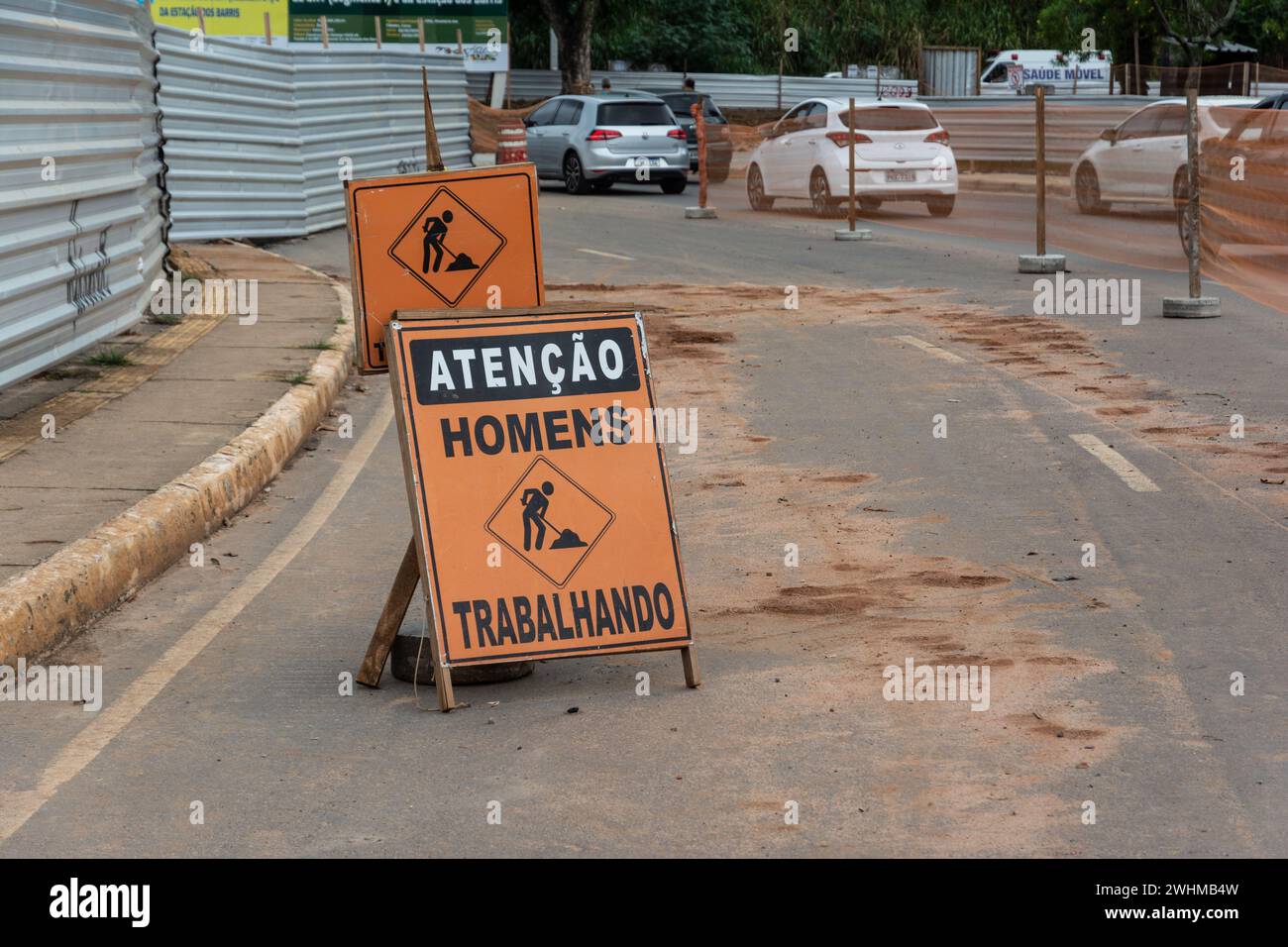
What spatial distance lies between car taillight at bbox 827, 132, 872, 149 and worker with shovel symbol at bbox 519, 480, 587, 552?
19308 mm

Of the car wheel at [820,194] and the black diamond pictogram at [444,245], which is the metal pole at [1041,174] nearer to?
the car wheel at [820,194]

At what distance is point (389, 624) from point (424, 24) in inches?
1850

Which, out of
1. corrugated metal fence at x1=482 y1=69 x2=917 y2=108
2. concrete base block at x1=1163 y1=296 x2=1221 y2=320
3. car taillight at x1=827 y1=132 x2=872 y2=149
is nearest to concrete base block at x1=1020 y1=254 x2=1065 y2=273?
concrete base block at x1=1163 y1=296 x2=1221 y2=320

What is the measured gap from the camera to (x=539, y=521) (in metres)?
5.79

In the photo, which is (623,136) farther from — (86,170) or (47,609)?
(47,609)

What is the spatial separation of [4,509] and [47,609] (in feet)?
4.86

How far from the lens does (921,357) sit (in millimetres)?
12938

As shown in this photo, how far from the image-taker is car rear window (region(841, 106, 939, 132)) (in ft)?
80.1

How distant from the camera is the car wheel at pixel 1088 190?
65.2ft

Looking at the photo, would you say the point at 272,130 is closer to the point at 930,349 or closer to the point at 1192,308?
the point at 930,349

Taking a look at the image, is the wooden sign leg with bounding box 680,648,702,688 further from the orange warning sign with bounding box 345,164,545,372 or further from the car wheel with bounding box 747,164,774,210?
the car wheel with bounding box 747,164,774,210

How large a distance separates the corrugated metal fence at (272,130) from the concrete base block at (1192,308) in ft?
23.2

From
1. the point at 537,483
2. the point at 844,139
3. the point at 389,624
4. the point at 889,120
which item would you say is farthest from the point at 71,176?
the point at 889,120

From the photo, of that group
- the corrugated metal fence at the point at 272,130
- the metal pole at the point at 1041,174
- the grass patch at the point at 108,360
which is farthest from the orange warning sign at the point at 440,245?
the metal pole at the point at 1041,174
